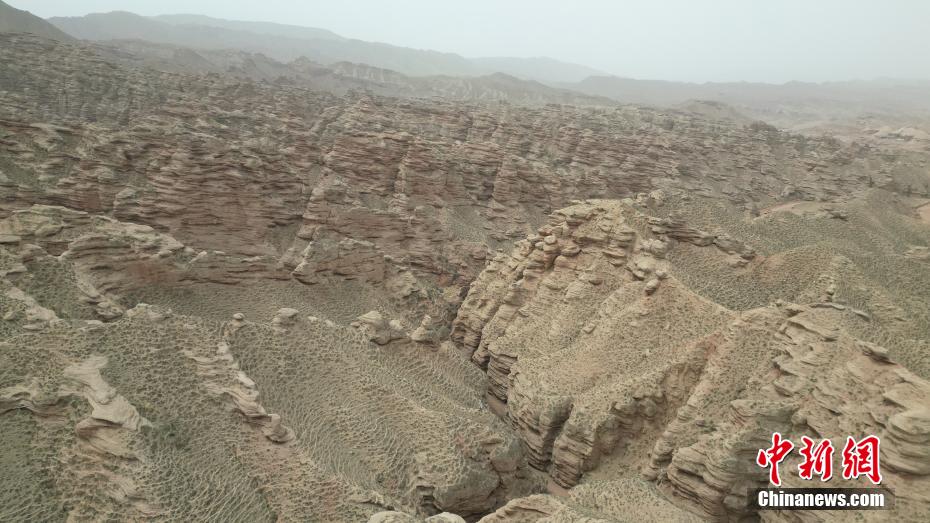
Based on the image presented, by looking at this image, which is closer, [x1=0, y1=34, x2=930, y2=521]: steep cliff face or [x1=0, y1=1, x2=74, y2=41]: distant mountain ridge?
[x1=0, y1=34, x2=930, y2=521]: steep cliff face

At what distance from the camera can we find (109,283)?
17.8 m

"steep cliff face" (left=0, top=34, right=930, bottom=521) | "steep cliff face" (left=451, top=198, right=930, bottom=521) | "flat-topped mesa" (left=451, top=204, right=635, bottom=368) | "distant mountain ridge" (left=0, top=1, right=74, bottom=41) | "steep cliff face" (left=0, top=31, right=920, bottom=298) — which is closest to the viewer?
"steep cliff face" (left=0, top=34, right=930, bottom=521)

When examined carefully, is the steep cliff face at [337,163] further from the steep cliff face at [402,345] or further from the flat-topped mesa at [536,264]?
the flat-topped mesa at [536,264]

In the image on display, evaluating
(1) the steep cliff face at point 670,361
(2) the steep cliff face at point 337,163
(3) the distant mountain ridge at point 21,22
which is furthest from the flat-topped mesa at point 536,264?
(3) the distant mountain ridge at point 21,22

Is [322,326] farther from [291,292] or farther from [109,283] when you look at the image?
[109,283]

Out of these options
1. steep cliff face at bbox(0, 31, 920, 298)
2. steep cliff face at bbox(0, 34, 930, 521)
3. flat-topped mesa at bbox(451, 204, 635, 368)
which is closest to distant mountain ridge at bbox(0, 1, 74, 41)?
steep cliff face at bbox(0, 31, 920, 298)

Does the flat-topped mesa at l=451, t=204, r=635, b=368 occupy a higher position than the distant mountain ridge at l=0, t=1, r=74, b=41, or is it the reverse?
the distant mountain ridge at l=0, t=1, r=74, b=41

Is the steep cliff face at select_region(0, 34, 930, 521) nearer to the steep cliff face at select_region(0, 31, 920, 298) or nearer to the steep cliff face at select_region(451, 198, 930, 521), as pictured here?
the steep cliff face at select_region(451, 198, 930, 521)

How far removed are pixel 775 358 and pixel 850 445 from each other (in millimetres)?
3534

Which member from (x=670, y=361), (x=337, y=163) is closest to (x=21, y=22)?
(x=337, y=163)

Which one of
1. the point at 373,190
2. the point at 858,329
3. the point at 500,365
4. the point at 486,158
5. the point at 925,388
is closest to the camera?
the point at 925,388

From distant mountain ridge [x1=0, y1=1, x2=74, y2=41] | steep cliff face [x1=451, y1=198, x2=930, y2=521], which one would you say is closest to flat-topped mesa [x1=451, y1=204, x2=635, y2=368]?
steep cliff face [x1=451, y1=198, x2=930, y2=521]

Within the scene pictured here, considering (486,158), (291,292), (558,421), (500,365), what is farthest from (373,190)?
(558,421)

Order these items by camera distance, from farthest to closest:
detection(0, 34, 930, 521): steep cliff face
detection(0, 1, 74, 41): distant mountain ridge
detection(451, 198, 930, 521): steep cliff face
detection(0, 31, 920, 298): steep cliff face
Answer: detection(0, 1, 74, 41): distant mountain ridge
detection(0, 31, 920, 298): steep cliff face
detection(451, 198, 930, 521): steep cliff face
detection(0, 34, 930, 521): steep cliff face
